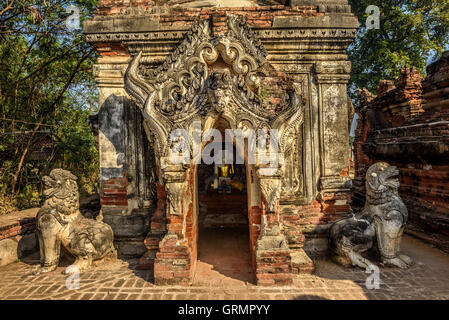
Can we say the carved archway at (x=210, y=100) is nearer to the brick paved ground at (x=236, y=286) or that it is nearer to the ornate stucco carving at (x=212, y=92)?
the ornate stucco carving at (x=212, y=92)

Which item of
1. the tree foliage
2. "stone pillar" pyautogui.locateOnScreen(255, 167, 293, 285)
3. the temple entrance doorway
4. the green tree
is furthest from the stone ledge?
the green tree

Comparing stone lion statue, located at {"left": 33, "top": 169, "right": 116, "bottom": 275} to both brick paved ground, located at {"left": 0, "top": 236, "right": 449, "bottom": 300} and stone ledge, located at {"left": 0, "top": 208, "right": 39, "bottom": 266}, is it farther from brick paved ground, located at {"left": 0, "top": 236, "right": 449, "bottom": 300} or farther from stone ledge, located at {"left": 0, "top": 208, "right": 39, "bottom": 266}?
stone ledge, located at {"left": 0, "top": 208, "right": 39, "bottom": 266}

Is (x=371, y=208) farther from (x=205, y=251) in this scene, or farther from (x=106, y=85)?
(x=106, y=85)

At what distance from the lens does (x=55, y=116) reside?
10.7 m

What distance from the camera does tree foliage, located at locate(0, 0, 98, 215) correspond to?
890 cm

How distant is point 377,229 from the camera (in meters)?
4.98

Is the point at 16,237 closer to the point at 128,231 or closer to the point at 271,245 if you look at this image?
the point at 128,231

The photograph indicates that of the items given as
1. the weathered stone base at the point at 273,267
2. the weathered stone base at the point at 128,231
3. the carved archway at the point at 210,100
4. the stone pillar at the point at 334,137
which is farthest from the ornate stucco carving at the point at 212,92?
the weathered stone base at the point at 128,231

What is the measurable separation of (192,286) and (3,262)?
396cm

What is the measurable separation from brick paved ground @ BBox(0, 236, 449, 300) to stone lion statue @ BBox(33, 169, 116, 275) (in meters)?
0.25

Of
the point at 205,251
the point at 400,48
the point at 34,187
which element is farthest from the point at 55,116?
the point at 400,48

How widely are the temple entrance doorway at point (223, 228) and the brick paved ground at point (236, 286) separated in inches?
9.1

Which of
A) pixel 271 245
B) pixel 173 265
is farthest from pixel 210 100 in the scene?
pixel 173 265

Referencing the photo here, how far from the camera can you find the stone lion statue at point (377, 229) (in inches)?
193
